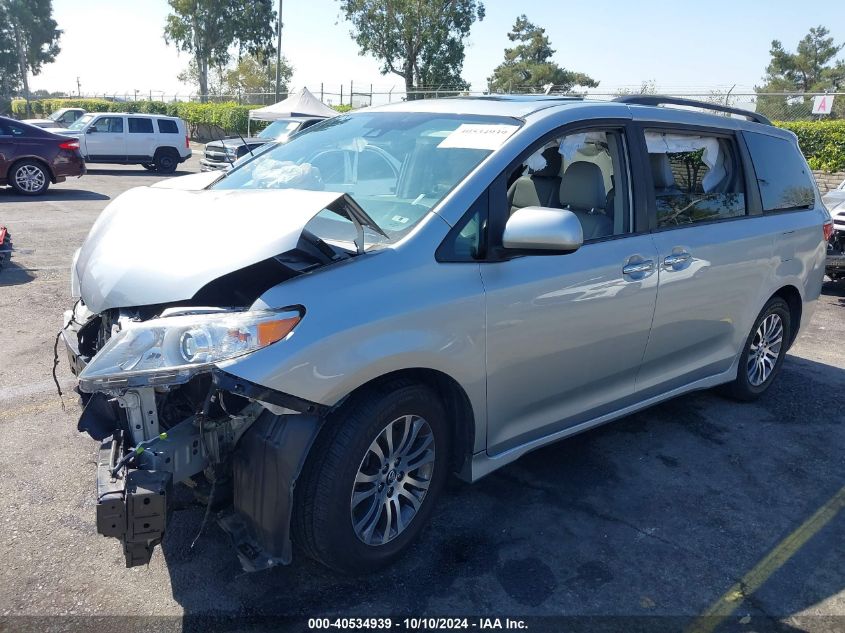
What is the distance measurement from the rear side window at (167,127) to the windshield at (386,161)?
2063 cm

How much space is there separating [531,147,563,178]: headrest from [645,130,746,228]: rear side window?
52cm

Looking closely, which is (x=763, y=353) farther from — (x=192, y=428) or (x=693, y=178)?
(x=192, y=428)

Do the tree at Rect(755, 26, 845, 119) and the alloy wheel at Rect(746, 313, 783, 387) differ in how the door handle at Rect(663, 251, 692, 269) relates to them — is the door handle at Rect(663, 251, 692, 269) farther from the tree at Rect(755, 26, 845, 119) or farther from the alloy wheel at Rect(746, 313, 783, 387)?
the tree at Rect(755, 26, 845, 119)

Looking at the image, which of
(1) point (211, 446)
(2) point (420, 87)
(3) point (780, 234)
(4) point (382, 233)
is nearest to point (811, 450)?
(3) point (780, 234)

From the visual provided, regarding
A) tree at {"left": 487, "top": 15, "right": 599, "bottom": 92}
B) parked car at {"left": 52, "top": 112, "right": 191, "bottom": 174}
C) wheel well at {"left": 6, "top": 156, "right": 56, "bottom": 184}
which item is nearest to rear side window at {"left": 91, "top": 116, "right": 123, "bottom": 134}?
parked car at {"left": 52, "top": 112, "right": 191, "bottom": 174}

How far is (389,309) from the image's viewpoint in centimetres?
272

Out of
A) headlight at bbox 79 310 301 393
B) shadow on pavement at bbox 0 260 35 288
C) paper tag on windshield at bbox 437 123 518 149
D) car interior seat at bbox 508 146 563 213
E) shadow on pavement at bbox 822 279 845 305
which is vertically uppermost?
paper tag on windshield at bbox 437 123 518 149

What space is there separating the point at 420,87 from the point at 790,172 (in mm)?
40253

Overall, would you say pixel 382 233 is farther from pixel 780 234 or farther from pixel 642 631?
pixel 780 234

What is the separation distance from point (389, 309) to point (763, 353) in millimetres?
3556

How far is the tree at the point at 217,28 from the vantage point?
59.2 m

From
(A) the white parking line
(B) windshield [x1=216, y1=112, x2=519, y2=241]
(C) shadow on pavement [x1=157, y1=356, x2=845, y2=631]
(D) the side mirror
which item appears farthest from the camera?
(A) the white parking line

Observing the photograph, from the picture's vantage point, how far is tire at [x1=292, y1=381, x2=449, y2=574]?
104 inches

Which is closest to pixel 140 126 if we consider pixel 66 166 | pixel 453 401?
pixel 66 166
